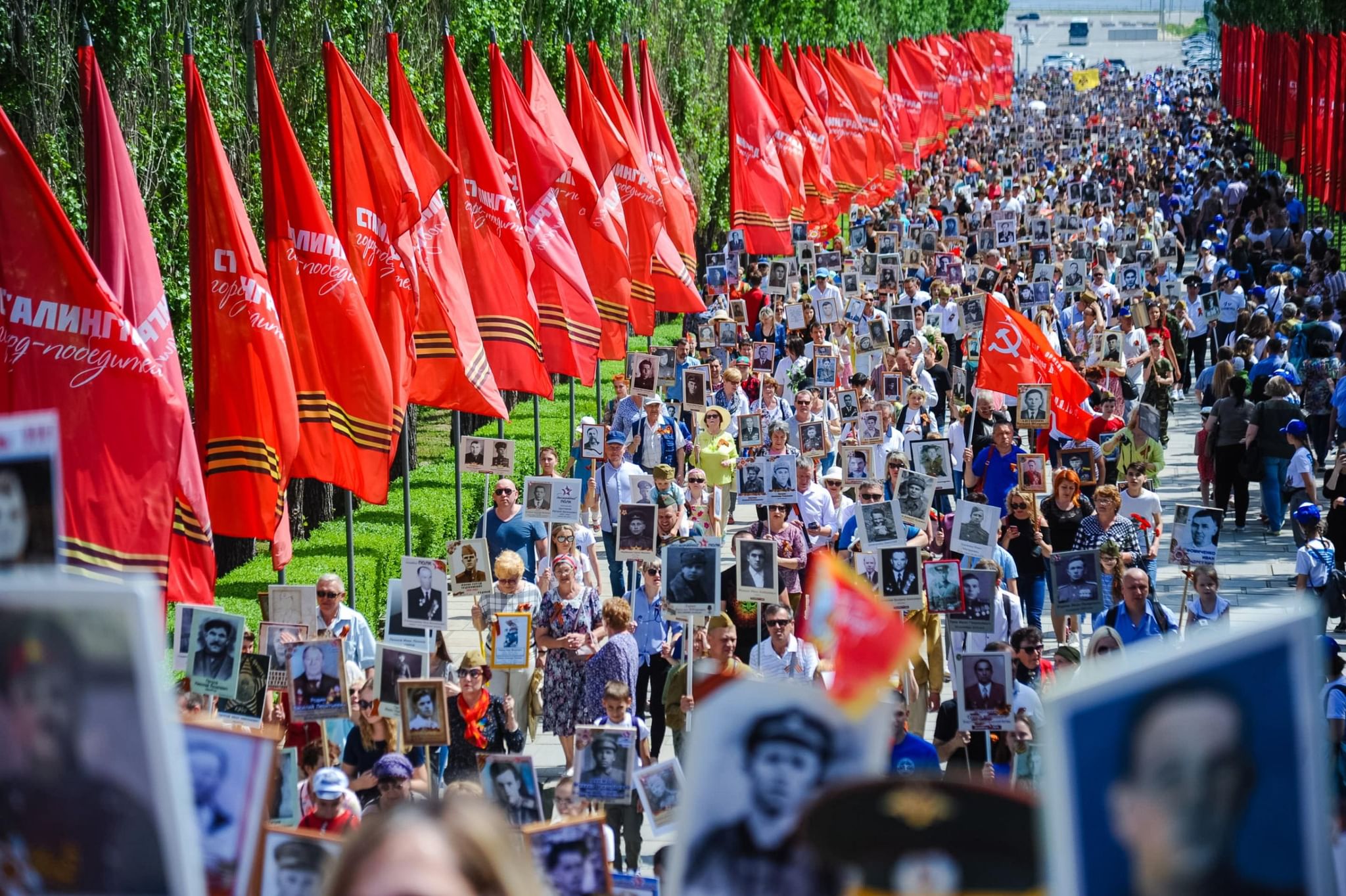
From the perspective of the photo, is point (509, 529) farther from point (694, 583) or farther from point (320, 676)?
point (320, 676)

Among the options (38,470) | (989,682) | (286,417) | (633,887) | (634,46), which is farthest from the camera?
(634,46)

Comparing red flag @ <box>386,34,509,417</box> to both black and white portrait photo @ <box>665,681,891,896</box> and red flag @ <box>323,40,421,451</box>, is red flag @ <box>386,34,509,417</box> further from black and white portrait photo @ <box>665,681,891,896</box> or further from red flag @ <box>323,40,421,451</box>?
black and white portrait photo @ <box>665,681,891,896</box>

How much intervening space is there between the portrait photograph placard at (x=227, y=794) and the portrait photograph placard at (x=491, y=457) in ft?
42.0

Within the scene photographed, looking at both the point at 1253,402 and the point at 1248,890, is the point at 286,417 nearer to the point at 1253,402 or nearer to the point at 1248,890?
the point at 1248,890

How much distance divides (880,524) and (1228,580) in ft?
19.4

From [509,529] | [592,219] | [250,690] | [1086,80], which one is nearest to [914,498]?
[509,529]

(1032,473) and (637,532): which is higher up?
(1032,473)

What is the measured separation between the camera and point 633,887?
7211 millimetres

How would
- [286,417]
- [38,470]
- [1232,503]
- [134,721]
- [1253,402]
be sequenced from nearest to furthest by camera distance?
[134,721] < [38,470] < [286,417] < [1253,402] < [1232,503]

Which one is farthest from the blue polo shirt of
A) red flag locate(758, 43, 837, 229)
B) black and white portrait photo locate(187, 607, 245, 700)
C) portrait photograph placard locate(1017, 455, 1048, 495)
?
red flag locate(758, 43, 837, 229)

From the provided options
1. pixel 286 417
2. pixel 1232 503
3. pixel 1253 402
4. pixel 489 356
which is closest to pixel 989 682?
pixel 286 417

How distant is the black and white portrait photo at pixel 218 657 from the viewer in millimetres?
10305

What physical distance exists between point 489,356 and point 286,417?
4498 millimetres

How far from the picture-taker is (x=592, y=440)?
17500 millimetres
